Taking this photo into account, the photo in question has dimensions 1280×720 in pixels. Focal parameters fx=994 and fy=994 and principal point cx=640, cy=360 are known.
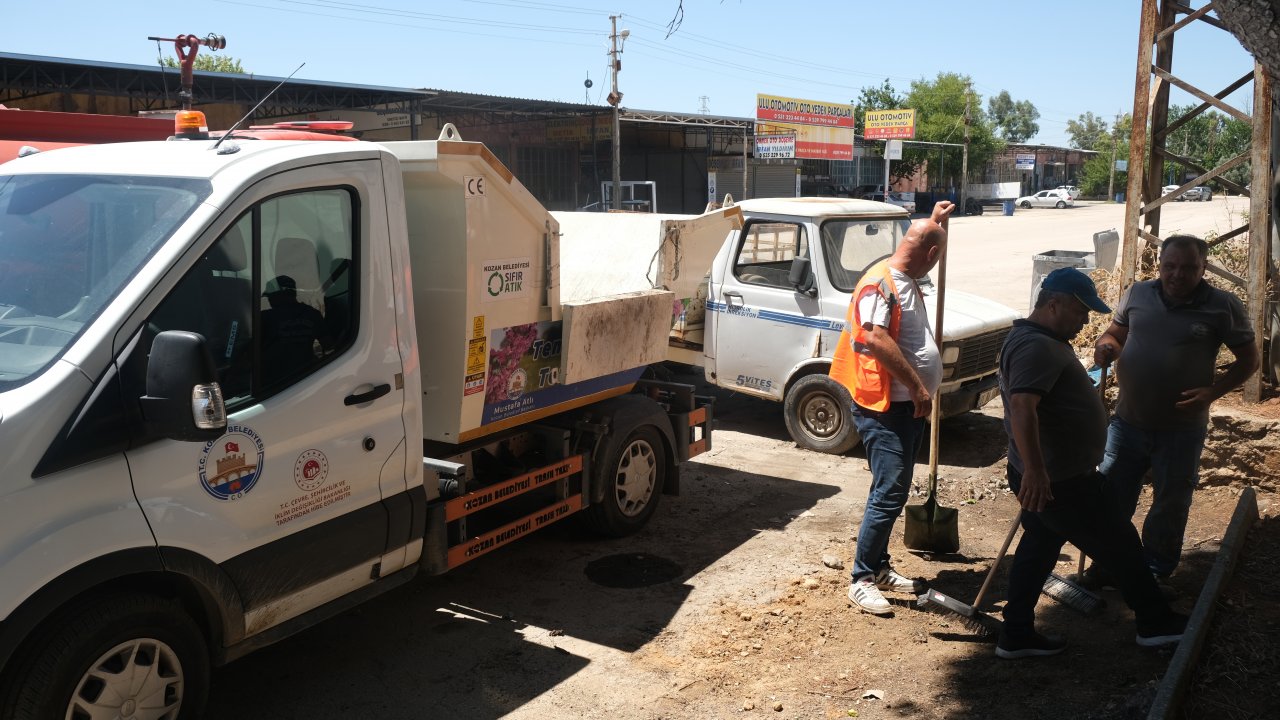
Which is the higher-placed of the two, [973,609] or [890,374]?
[890,374]

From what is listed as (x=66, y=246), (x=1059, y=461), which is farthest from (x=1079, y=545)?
(x=66, y=246)

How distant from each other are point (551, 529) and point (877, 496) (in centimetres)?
229

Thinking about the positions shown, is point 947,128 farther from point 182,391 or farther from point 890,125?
point 182,391

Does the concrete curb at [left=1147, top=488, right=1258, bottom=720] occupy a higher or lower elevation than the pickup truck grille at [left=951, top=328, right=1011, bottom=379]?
lower

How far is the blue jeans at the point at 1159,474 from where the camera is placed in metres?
4.88

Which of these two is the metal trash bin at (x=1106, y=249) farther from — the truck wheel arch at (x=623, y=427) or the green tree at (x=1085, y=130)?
the green tree at (x=1085, y=130)

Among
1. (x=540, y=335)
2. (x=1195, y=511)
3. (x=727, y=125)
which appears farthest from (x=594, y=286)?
(x=727, y=125)

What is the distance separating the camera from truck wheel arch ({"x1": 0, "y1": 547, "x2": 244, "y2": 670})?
2.96 m

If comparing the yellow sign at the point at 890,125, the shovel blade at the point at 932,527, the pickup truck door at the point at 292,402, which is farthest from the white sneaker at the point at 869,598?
the yellow sign at the point at 890,125

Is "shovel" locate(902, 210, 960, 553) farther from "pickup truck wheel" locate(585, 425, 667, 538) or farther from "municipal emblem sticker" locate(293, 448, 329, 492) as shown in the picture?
"municipal emblem sticker" locate(293, 448, 329, 492)

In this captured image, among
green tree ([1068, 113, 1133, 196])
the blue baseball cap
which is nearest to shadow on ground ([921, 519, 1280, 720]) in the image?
the blue baseball cap

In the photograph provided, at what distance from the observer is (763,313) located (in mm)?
8391

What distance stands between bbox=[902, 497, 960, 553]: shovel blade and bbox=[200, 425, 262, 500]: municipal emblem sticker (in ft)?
12.5

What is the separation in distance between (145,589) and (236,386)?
0.75m
